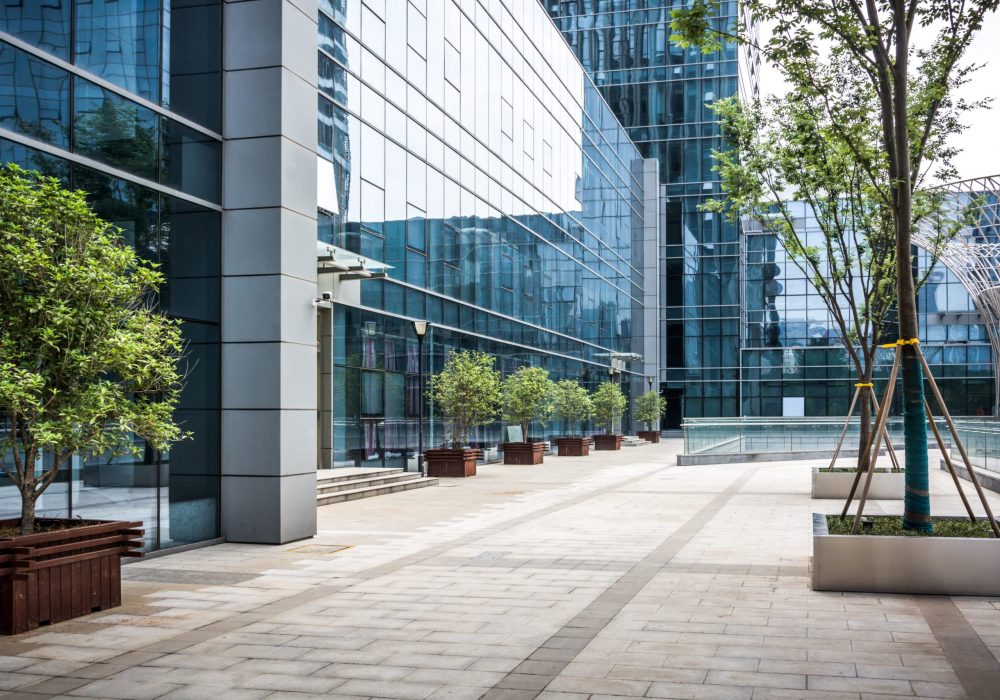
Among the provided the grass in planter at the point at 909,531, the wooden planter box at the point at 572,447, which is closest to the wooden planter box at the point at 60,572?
the grass in planter at the point at 909,531

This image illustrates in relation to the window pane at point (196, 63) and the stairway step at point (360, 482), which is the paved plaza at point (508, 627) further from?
the window pane at point (196, 63)

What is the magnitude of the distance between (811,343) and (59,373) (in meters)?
66.0

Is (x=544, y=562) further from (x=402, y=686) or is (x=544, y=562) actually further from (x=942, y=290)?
(x=942, y=290)

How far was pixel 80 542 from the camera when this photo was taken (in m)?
9.06

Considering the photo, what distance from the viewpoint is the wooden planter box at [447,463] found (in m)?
28.2

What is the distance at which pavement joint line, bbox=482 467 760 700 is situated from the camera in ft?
22.2

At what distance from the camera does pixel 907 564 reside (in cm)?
1004

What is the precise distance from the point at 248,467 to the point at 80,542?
482 cm

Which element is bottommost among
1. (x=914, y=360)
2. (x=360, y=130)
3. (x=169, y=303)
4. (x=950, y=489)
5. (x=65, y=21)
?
(x=950, y=489)

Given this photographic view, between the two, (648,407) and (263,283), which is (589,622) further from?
(648,407)

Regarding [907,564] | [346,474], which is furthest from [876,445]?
[346,474]

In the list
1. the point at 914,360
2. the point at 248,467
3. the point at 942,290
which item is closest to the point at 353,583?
the point at 248,467

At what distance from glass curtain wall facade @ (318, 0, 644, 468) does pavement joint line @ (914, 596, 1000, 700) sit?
16.1 m

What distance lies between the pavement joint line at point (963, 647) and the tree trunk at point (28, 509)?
7.65 meters
